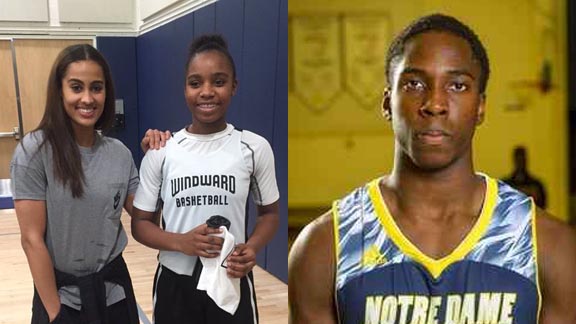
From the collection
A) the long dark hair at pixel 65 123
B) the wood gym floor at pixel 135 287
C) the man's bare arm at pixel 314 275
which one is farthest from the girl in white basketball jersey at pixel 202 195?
the wood gym floor at pixel 135 287

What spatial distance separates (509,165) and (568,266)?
1982mm

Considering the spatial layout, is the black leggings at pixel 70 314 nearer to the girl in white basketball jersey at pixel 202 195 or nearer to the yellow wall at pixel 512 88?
the girl in white basketball jersey at pixel 202 195

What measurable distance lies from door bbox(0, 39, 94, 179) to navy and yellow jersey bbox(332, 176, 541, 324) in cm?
674

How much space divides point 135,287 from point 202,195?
2256mm

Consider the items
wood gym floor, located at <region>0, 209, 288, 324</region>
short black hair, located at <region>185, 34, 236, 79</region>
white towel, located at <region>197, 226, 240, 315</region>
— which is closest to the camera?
white towel, located at <region>197, 226, 240, 315</region>

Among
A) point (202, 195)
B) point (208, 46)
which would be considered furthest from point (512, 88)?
point (202, 195)

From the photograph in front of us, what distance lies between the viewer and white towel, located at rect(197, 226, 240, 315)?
5.33 feet

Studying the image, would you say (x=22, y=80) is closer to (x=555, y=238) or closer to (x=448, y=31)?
(x=448, y=31)

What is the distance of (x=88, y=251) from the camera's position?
5.15 ft

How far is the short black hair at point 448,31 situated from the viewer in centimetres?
85

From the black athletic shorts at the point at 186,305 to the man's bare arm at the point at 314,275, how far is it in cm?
82

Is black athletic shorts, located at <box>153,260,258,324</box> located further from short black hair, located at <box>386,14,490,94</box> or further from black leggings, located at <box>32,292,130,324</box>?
short black hair, located at <box>386,14,490,94</box>

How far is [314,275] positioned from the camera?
85cm

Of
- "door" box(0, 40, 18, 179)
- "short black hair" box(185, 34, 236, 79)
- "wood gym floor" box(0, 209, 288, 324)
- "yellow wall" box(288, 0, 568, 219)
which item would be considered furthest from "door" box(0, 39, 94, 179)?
"short black hair" box(185, 34, 236, 79)
